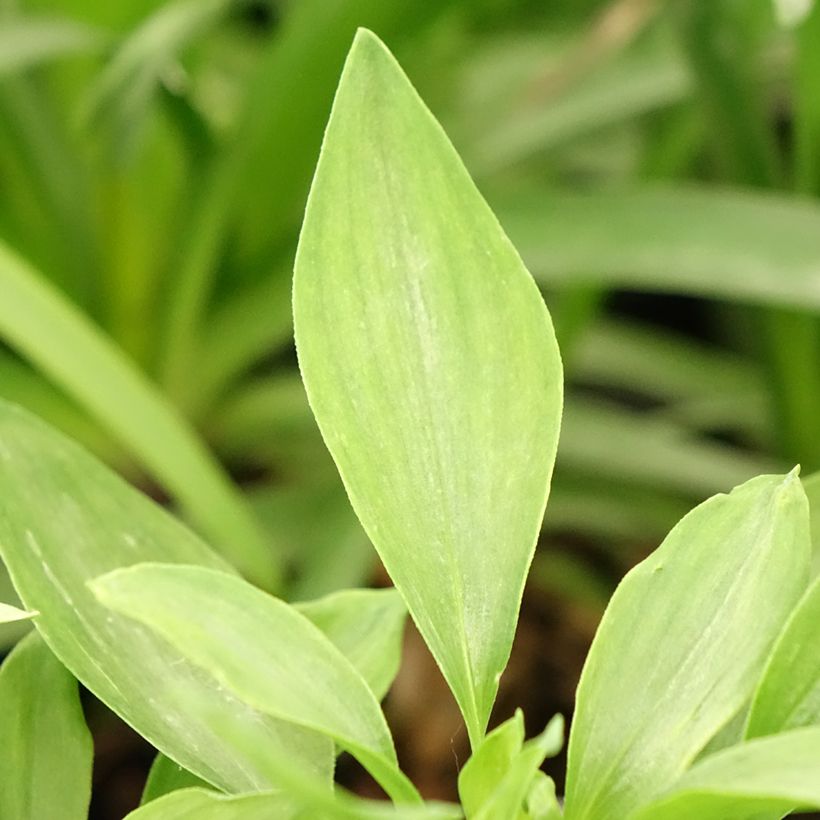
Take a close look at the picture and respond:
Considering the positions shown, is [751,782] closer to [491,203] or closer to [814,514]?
[814,514]

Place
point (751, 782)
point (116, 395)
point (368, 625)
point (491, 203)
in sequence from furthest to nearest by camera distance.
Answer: point (491, 203)
point (116, 395)
point (368, 625)
point (751, 782)

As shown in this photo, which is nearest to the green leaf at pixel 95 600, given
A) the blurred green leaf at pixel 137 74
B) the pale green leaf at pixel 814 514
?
the pale green leaf at pixel 814 514

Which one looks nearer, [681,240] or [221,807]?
[221,807]

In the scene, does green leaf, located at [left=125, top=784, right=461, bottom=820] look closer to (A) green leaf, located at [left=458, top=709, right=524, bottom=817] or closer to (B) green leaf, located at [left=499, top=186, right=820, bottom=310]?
(A) green leaf, located at [left=458, top=709, right=524, bottom=817]

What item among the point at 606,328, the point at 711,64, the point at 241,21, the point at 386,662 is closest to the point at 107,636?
the point at 386,662

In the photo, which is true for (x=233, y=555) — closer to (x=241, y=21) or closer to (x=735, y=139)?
(x=735, y=139)

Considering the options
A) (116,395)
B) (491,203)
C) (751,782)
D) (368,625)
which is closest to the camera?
(751,782)

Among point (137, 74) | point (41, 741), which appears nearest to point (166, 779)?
point (41, 741)
